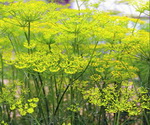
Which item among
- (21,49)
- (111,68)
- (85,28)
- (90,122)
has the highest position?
(85,28)

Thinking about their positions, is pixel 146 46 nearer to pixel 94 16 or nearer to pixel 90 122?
pixel 94 16

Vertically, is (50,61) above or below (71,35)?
below

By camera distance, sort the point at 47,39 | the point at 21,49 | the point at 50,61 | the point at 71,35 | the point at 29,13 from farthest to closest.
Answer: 1. the point at 21,49
2. the point at 47,39
3. the point at 71,35
4. the point at 29,13
5. the point at 50,61

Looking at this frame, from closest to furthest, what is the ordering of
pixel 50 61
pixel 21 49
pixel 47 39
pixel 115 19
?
pixel 50 61
pixel 47 39
pixel 115 19
pixel 21 49

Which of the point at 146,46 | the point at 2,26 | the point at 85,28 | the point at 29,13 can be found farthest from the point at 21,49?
the point at 146,46

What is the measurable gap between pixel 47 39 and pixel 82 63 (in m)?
0.73

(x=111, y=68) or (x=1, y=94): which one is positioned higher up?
(x=111, y=68)

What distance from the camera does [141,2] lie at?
322 centimetres

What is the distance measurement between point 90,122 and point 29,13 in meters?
2.14

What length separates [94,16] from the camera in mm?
2848

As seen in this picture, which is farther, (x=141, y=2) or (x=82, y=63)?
(x=141, y=2)

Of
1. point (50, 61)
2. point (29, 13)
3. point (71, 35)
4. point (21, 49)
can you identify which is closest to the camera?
point (50, 61)

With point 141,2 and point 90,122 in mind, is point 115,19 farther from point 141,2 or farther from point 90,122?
point 90,122

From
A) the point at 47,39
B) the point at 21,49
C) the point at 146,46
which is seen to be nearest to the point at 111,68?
the point at 146,46
